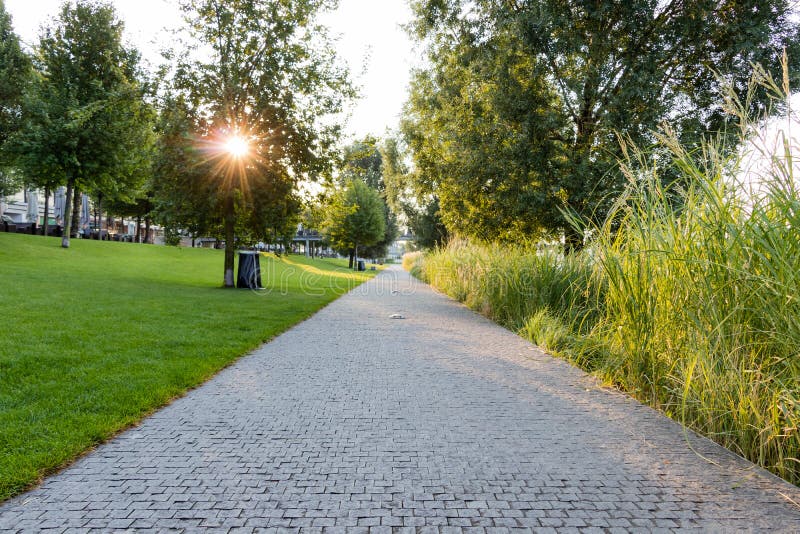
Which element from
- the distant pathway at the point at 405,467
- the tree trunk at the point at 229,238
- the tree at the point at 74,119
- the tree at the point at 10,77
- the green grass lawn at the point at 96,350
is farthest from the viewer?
the tree at the point at 10,77

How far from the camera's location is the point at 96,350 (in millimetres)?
5668

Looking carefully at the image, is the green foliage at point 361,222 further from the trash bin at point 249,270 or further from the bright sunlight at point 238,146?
the bright sunlight at point 238,146

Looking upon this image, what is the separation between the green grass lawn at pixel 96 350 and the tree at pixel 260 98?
3710 millimetres

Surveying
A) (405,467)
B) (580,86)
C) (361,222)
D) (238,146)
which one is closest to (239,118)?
(238,146)

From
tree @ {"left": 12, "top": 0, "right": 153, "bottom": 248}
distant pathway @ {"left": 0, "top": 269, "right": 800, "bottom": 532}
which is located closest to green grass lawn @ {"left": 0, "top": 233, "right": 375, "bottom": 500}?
distant pathway @ {"left": 0, "top": 269, "right": 800, "bottom": 532}

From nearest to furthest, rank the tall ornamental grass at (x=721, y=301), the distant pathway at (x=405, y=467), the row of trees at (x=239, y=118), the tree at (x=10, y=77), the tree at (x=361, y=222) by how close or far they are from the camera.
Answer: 1. the distant pathway at (x=405, y=467)
2. the tall ornamental grass at (x=721, y=301)
3. the row of trees at (x=239, y=118)
4. the tree at (x=10, y=77)
5. the tree at (x=361, y=222)

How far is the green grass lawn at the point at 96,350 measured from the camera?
3.22 metres

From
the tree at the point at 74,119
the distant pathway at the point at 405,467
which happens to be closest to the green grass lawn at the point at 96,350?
the distant pathway at the point at 405,467

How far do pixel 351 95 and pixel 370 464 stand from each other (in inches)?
574

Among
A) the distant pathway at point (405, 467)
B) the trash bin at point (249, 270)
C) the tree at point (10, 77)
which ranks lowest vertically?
the distant pathway at point (405, 467)

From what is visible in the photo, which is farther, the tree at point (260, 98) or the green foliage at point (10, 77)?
the green foliage at point (10, 77)

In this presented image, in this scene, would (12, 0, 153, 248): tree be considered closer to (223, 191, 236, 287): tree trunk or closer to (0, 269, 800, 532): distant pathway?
(223, 191, 236, 287): tree trunk

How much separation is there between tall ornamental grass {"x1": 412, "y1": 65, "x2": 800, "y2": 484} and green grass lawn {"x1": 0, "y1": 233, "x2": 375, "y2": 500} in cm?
447

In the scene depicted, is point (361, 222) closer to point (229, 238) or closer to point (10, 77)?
point (229, 238)
